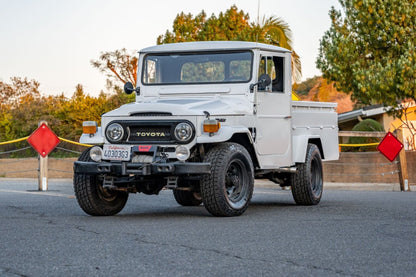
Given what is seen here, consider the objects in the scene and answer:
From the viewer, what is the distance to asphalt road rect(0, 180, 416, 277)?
234 inches

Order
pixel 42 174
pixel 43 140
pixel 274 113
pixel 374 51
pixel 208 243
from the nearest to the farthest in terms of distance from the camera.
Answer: pixel 208 243 → pixel 274 113 → pixel 42 174 → pixel 43 140 → pixel 374 51

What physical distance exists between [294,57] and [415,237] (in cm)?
2338

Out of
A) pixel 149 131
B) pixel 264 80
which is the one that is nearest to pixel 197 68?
pixel 264 80

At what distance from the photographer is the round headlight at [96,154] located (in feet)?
33.5

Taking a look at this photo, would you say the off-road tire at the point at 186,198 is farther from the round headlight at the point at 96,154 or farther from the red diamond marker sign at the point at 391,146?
the red diamond marker sign at the point at 391,146

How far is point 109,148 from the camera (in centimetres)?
1009

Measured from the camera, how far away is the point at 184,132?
9.84m

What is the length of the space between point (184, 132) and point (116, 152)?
91 cm

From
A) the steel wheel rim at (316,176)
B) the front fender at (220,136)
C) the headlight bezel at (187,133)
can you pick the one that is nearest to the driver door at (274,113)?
the front fender at (220,136)

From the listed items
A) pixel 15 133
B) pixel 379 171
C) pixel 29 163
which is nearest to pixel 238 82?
pixel 379 171

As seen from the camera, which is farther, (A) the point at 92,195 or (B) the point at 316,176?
(B) the point at 316,176

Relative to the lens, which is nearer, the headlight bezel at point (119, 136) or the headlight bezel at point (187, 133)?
the headlight bezel at point (187, 133)

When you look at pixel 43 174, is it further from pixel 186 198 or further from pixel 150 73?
pixel 150 73

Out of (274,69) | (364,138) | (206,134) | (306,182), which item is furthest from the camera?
(364,138)
